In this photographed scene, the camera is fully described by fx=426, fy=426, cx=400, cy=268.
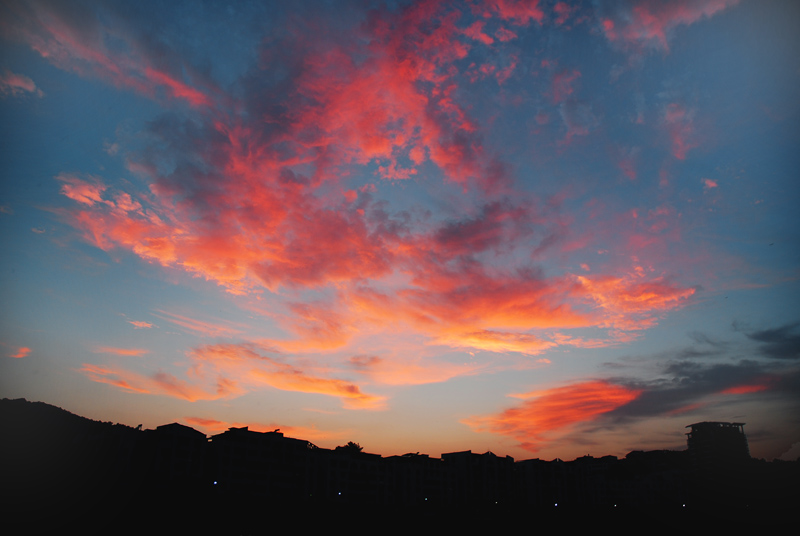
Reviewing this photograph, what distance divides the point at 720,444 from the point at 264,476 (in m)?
160

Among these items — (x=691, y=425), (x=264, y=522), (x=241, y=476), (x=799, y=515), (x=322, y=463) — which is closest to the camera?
(x=264, y=522)

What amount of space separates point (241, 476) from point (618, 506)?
9473 centimetres

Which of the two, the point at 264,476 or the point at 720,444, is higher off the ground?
the point at 720,444

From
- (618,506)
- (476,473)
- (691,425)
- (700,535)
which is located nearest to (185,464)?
(476,473)

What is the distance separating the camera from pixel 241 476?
62438 mm

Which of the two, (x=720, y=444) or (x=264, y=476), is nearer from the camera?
(x=264, y=476)

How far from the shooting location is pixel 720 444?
14888cm

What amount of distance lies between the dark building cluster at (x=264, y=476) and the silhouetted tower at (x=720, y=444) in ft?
82.7

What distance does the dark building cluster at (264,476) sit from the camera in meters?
51.7

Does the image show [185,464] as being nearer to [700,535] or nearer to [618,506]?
[700,535]

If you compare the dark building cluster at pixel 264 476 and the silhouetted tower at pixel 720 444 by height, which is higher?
the silhouetted tower at pixel 720 444

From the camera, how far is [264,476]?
2549 inches

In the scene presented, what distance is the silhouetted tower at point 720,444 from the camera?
148 metres

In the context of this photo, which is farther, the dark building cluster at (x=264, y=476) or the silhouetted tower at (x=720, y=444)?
the silhouetted tower at (x=720, y=444)
